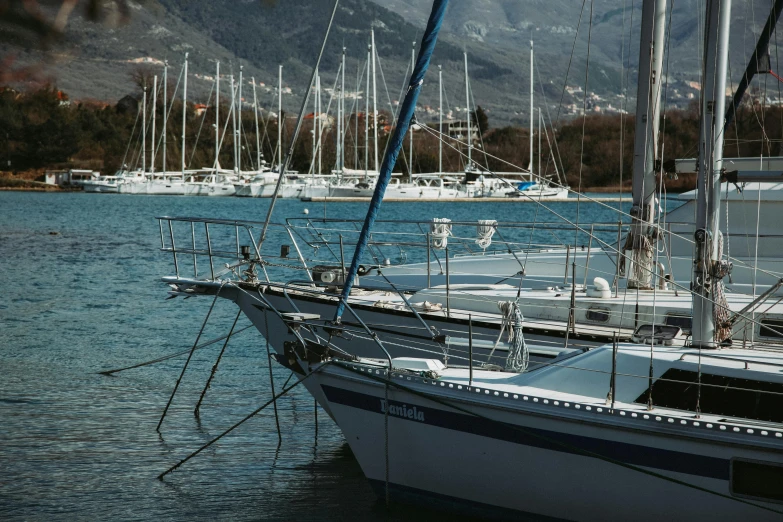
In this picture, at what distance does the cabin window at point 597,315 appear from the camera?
1338 centimetres

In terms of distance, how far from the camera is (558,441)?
8.81 m

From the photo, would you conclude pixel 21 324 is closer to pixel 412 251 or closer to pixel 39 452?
pixel 39 452

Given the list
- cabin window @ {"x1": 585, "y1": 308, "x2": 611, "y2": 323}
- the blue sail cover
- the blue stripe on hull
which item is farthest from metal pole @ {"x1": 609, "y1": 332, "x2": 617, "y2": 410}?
cabin window @ {"x1": 585, "y1": 308, "x2": 611, "y2": 323}

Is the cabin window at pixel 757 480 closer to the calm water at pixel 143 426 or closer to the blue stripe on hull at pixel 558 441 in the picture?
the blue stripe on hull at pixel 558 441

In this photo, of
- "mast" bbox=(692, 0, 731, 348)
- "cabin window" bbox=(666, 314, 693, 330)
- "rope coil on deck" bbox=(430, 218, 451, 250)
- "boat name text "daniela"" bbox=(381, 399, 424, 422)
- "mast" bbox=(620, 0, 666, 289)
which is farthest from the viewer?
"rope coil on deck" bbox=(430, 218, 451, 250)

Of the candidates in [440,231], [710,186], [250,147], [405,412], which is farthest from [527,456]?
[250,147]

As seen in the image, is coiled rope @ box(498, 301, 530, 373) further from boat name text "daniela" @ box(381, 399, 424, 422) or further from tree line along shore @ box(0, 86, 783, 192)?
tree line along shore @ box(0, 86, 783, 192)

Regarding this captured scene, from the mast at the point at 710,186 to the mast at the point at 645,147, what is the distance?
3.50 meters

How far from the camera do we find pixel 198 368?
1750cm

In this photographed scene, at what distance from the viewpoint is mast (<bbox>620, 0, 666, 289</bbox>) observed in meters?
13.7

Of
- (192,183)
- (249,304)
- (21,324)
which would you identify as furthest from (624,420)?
(192,183)

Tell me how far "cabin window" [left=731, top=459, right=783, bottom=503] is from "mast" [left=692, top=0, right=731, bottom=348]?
1.73 meters

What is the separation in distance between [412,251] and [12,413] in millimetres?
28124

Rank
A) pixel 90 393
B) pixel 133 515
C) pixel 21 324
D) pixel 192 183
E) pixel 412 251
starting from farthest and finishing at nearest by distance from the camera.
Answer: pixel 192 183
pixel 412 251
pixel 21 324
pixel 90 393
pixel 133 515
